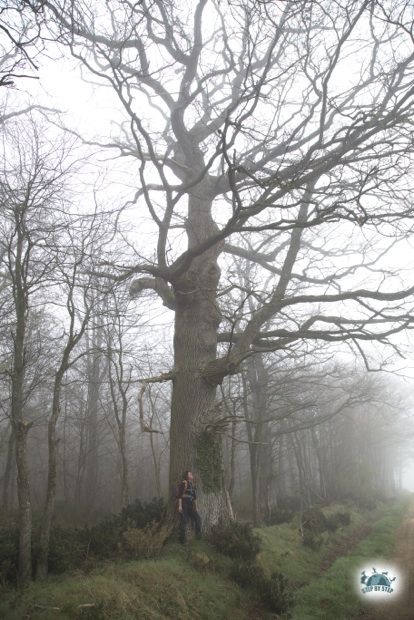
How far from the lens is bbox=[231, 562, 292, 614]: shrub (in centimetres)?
692

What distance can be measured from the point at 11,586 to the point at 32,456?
80.6 ft

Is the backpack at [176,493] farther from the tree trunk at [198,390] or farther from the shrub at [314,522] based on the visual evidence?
the shrub at [314,522]

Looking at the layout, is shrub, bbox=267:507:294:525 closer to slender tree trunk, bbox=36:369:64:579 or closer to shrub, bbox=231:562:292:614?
shrub, bbox=231:562:292:614

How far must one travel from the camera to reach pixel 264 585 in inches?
284

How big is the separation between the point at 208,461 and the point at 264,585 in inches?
98.5

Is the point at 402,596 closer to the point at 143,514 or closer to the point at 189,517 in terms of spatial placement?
the point at 189,517

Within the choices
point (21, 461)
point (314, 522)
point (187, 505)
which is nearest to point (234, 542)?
point (187, 505)

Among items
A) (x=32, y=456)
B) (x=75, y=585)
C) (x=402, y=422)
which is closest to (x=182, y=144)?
(x=75, y=585)

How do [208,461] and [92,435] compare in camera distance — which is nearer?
[208,461]

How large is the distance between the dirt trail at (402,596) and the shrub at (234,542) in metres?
2.29

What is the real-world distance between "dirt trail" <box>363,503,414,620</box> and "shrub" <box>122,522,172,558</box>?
11.7 ft

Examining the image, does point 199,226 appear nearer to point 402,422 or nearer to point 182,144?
point 182,144

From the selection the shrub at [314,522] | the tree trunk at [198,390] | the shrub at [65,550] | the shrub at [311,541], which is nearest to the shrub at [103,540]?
the shrub at [65,550]

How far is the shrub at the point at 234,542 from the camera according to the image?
26.4 ft
